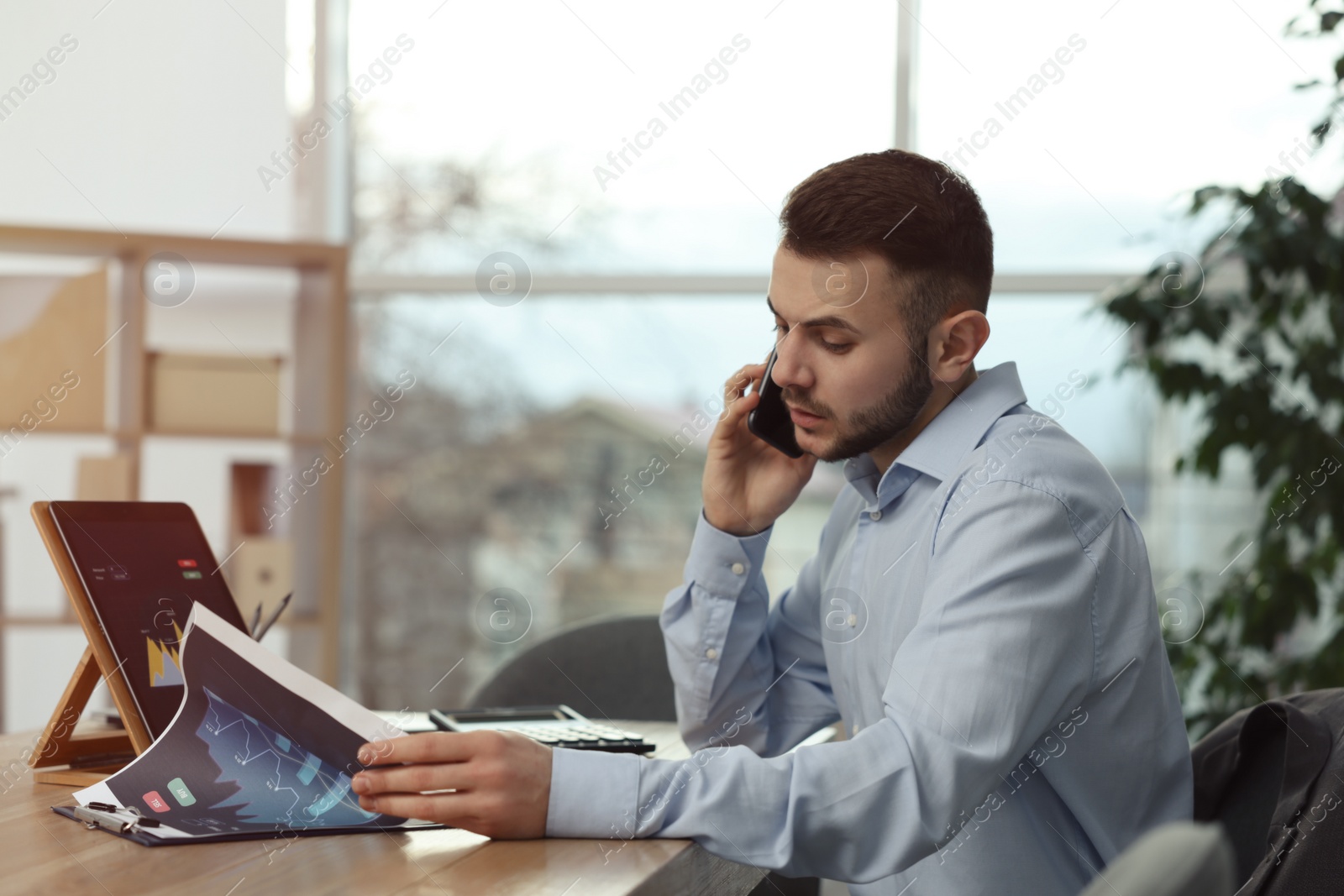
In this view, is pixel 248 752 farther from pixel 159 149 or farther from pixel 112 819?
pixel 159 149

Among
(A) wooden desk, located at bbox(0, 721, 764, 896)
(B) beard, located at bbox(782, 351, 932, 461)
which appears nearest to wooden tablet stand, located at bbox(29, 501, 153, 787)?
(A) wooden desk, located at bbox(0, 721, 764, 896)

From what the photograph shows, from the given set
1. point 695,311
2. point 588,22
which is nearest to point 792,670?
point 695,311

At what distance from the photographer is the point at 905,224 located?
131cm

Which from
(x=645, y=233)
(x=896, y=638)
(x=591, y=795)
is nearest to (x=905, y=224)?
(x=896, y=638)

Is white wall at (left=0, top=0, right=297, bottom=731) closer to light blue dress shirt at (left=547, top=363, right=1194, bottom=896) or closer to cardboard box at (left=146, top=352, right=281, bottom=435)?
cardboard box at (left=146, top=352, right=281, bottom=435)

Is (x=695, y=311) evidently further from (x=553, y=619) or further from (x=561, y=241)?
(x=553, y=619)

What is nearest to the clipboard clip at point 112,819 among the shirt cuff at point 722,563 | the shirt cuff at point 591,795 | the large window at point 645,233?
the shirt cuff at point 591,795

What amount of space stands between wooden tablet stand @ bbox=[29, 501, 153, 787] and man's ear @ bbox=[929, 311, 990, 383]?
0.92m

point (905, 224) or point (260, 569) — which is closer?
point (905, 224)

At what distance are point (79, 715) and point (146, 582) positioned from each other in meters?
0.17

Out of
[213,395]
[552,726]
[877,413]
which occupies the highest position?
[877,413]

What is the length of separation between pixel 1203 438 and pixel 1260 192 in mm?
501

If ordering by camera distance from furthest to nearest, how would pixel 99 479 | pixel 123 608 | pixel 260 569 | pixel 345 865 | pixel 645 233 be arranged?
1. pixel 645 233
2. pixel 260 569
3. pixel 99 479
4. pixel 123 608
5. pixel 345 865

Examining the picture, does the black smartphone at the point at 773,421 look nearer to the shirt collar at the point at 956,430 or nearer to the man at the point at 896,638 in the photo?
the man at the point at 896,638
